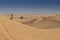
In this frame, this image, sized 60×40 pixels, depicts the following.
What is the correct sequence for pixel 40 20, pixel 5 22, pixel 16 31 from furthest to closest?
pixel 40 20
pixel 5 22
pixel 16 31

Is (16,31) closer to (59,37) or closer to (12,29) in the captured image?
(12,29)

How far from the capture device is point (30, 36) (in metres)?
1.96

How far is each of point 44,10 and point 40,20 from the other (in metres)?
2.14

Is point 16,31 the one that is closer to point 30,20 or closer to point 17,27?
point 17,27

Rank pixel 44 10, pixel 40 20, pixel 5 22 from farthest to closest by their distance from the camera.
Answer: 1. pixel 44 10
2. pixel 40 20
3. pixel 5 22

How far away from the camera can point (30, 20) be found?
470cm

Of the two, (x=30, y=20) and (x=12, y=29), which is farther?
Result: (x=30, y=20)

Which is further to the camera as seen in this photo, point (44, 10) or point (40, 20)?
point (44, 10)

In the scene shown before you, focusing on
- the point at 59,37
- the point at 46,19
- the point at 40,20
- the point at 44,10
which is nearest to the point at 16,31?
the point at 59,37

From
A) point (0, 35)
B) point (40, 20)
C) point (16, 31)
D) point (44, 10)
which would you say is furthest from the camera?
point (44, 10)

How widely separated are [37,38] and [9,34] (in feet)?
1.26

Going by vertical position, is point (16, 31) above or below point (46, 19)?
above

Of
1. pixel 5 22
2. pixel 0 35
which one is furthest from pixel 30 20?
pixel 0 35

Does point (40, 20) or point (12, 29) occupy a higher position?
point (12, 29)
